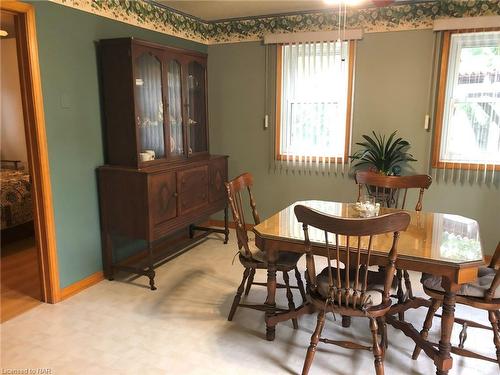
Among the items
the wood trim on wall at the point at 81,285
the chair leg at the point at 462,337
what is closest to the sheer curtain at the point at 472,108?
the chair leg at the point at 462,337

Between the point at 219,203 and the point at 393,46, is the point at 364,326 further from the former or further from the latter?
the point at 393,46

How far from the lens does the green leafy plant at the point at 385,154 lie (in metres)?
3.80

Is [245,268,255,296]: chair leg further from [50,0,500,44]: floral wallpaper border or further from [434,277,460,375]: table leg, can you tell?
[50,0,500,44]: floral wallpaper border

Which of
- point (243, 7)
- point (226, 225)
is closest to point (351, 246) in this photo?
point (226, 225)

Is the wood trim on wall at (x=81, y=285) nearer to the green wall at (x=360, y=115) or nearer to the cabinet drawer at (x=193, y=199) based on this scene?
the cabinet drawer at (x=193, y=199)

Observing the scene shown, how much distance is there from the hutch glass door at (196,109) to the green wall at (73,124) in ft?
2.66

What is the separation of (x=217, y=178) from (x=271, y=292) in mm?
1927

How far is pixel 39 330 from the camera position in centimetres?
256

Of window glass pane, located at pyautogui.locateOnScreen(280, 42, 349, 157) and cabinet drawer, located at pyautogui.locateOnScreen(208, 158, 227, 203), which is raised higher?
window glass pane, located at pyautogui.locateOnScreen(280, 42, 349, 157)

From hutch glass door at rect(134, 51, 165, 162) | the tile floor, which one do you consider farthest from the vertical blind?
the tile floor

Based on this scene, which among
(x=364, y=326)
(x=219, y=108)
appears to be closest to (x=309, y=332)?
(x=364, y=326)

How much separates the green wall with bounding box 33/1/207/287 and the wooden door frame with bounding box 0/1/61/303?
0.17 ft

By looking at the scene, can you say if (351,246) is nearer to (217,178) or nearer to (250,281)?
(250,281)

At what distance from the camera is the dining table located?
6.16 ft
